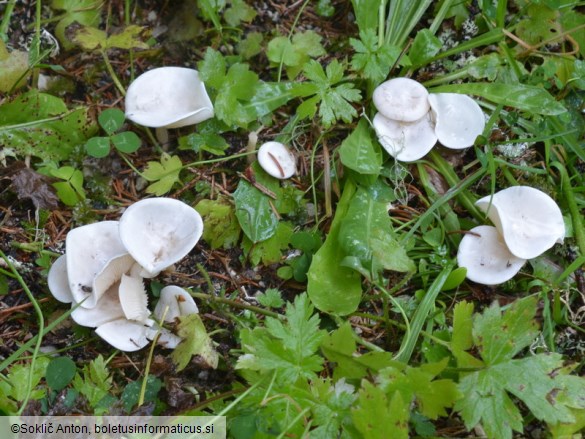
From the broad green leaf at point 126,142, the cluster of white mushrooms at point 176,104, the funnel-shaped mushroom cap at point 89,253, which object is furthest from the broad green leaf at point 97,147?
the funnel-shaped mushroom cap at point 89,253

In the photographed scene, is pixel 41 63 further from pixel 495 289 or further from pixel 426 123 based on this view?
pixel 495 289

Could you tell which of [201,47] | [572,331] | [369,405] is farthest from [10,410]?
[572,331]

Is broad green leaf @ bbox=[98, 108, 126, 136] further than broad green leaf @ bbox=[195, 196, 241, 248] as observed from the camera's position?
Yes

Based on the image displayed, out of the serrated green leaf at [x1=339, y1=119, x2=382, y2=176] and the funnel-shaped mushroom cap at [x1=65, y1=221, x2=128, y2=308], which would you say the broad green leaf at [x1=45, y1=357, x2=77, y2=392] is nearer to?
the funnel-shaped mushroom cap at [x1=65, y1=221, x2=128, y2=308]

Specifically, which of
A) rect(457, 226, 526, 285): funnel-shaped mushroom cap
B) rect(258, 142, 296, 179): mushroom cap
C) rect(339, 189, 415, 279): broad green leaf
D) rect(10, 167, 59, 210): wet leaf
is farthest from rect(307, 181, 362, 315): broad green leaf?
rect(10, 167, 59, 210): wet leaf

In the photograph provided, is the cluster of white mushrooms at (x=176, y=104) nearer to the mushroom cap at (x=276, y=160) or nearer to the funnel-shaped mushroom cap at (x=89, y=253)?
the mushroom cap at (x=276, y=160)

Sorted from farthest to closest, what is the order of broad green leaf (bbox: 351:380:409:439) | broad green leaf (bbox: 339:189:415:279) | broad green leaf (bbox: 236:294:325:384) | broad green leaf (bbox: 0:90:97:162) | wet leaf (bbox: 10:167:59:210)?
1. broad green leaf (bbox: 0:90:97:162)
2. wet leaf (bbox: 10:167:59:210)
3. broad green leaf (bbox: 339:189:415:279)
4. broad green leaf (bbox: 236:294:325:384)
5. broad green leaf (bbox: 351:380:409:439)
